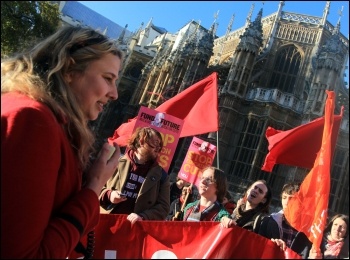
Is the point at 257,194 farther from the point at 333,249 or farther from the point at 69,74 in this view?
the point at 69,74

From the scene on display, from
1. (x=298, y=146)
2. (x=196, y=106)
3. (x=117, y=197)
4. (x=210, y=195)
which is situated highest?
(x=196, y=106)

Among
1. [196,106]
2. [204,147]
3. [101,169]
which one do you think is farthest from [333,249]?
[204,147]

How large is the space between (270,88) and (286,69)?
2.57 metres

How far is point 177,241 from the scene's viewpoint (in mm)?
3324

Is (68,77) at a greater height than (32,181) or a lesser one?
greater

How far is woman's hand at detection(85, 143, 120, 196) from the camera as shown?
69.3 inches

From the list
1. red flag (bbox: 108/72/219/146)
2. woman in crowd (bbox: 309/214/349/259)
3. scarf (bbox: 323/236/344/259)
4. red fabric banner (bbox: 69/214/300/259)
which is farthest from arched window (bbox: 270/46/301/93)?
red fabric banner (bbox: 69/214/300/259)

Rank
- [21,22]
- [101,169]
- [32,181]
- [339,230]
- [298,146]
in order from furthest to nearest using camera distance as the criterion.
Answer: [21,22]
[298,146]
[339,230]
[101,169]
[32,181]

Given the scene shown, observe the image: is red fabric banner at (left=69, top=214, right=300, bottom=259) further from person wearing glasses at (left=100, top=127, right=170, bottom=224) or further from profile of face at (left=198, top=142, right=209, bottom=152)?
profile of face at (left=198, top=142, right=209, bottom=152)

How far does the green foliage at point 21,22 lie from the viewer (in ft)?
66.0

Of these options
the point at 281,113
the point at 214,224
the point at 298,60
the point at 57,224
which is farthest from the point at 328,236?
the point at 298,60

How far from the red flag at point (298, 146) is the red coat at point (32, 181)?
685 cm

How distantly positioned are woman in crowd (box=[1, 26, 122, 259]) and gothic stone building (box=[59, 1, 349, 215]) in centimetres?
1666

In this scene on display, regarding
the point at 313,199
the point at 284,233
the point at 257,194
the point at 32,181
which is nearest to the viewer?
the point at 32,181
